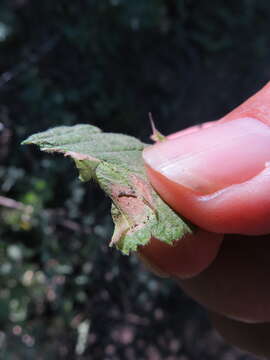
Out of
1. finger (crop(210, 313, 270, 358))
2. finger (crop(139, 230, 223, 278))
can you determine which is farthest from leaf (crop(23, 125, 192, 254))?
finger (crop(210, 313, 270, 358))

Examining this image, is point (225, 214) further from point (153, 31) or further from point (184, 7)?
point (184, 7)

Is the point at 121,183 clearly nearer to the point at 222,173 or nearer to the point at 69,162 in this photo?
the point at 222,173

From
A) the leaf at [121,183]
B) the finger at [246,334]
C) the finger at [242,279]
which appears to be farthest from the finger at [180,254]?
the finger at [246,334]

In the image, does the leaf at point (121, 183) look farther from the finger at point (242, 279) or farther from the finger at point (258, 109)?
the finger at point (242, 279)

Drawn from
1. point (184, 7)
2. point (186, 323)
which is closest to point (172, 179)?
point (186, 323)

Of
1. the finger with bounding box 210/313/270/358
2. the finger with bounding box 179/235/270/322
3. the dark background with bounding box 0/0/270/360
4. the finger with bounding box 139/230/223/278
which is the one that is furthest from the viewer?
the dark background with bounding box 0/0/270/360

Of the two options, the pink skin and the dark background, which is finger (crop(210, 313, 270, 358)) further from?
the dark background

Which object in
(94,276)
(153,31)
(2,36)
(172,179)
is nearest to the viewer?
(172,179)

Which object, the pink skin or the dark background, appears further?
the dark background
